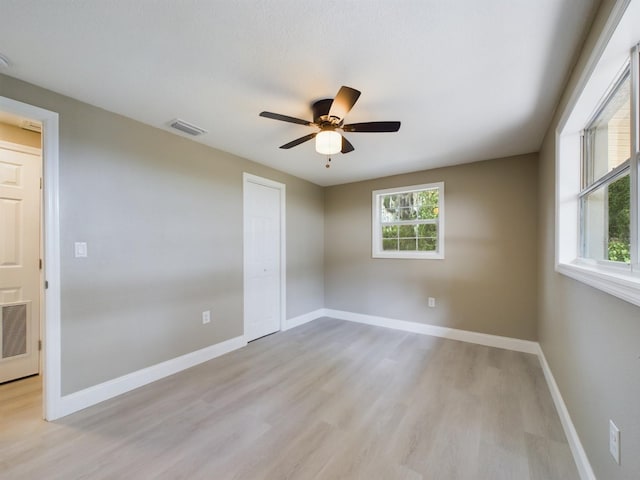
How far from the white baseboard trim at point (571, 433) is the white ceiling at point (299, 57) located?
2.20 m

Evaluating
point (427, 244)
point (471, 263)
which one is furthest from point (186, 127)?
point (471, 263)

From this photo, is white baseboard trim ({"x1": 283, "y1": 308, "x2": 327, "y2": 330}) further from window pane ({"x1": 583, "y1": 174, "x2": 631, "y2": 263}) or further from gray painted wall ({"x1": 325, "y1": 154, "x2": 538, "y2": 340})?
window pane ({"x1": 583, "y1": 174, "x2": 631, "y2": 263})

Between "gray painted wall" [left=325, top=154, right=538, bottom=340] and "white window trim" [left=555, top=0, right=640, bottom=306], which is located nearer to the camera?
"white window trim" [left=555, top=0, right=640, bottom=306]

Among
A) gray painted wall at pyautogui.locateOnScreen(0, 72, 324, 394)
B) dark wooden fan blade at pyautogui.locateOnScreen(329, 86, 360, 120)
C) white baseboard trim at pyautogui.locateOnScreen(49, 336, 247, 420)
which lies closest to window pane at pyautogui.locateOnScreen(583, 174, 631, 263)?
dark wooden fan blade at pyautogui.locateOnScreen(329, 86, 360, 120)

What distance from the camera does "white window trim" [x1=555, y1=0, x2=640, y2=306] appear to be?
1.04 meters

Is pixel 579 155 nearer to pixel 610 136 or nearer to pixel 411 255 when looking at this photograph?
pixel 610 136

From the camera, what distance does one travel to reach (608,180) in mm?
1452

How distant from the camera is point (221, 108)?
2.20 meters

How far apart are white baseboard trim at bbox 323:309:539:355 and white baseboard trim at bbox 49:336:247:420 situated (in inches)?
80.4

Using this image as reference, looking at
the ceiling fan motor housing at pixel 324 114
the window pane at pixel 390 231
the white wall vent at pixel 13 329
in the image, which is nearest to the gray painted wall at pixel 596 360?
the ceiling fan motor housing at pixel 324 114

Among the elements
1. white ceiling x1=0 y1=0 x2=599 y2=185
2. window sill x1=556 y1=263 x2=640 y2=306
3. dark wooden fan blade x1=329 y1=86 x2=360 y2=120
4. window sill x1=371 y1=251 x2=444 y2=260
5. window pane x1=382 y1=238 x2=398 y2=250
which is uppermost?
white ceiling x1=0 y1=0 x2=599 y2=185

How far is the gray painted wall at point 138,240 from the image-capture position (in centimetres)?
204

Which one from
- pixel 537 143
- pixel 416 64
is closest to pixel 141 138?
pixel 416 64

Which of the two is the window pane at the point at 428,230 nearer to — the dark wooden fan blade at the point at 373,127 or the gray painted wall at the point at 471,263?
the gray painted wall at the point at 471,263
